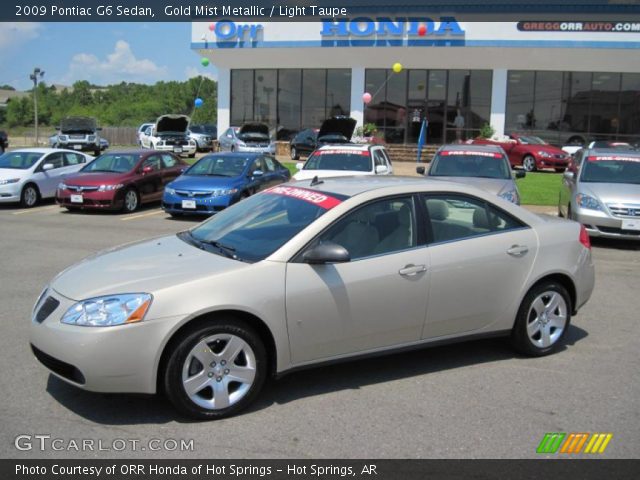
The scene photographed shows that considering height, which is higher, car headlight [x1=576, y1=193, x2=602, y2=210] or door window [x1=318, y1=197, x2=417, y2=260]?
door window [x1=318, y1=197, x2=417, y2=260]

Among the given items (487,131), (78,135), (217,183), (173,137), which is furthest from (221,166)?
(487,131)

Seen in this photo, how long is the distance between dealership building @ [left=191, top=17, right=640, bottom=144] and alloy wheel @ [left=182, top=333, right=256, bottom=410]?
29.7m

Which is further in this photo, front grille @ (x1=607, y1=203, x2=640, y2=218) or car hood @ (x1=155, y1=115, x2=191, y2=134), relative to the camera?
car hood @ (x1=155, y1=115, x2=191, y2=134)

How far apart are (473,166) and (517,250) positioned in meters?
7.81

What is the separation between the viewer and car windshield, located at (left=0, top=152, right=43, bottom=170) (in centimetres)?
1556

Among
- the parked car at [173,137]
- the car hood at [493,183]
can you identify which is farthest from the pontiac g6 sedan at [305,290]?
the parked car at [173,137]

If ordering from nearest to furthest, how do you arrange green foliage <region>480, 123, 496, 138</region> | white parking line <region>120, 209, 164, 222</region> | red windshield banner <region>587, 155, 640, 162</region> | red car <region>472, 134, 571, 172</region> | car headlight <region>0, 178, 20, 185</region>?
red windshield banner <region>587, 155, 640, 162</region>
white parking line <region>120, 209, 164, 222</region>
car headlight <region>0, 178, 20, 185</region>
red car <region>472, 134, 571, 172</region>
green foliage <region>480, 123, 496, 138</region>

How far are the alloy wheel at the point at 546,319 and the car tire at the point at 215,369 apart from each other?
7.97ft

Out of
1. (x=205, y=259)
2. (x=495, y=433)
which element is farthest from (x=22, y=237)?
(x=495, y=433)

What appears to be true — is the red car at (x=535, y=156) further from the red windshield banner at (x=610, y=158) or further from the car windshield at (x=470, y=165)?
the car windshield at (x=470, y=165)

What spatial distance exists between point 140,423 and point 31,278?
15.4ft

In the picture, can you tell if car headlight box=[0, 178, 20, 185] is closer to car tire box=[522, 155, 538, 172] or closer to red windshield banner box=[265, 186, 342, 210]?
red windshield banner box=[265, 186, 342, 210]

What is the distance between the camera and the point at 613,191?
11.3 metres

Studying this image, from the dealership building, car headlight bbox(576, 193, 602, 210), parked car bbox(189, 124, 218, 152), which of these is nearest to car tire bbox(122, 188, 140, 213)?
car headlight bbox(576, 193, 602, 210)
